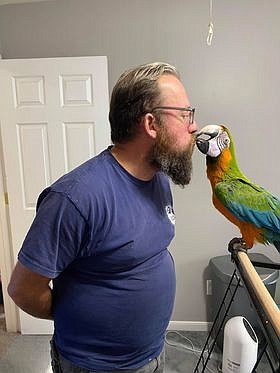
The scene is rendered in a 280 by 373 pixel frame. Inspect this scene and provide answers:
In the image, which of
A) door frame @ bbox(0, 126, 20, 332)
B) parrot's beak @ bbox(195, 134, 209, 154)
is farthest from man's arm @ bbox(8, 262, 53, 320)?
door frame @ bbox(0, 126, 20, 332)

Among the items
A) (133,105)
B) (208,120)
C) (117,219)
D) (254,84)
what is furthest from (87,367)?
(254,84)

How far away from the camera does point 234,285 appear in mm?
2041

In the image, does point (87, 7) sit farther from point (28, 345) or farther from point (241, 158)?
point (28, 345)

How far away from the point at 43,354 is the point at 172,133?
1.88m

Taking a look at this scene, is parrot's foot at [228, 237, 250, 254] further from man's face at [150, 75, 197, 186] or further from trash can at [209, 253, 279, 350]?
trash can at [209, 253, 279, 350]

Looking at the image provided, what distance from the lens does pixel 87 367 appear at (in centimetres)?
102

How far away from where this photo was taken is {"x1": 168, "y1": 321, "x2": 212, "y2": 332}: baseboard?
8.27 feet

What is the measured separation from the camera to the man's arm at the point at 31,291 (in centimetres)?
92

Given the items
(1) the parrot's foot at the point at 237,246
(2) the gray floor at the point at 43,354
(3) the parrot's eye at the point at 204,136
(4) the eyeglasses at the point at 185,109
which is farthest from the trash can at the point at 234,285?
(4) the eyeglasses at the point at 185,109

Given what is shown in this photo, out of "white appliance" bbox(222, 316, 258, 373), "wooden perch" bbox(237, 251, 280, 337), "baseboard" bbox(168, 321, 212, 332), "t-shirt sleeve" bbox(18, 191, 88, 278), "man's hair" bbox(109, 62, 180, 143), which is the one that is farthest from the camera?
"baseboard" bbox(168, 321, 212, 332)

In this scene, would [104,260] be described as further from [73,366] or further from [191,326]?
[191,326]

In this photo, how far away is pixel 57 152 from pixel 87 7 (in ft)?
3.02

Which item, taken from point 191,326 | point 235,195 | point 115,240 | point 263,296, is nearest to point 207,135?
point 235,195

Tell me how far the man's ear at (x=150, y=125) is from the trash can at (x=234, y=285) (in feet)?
4.30
